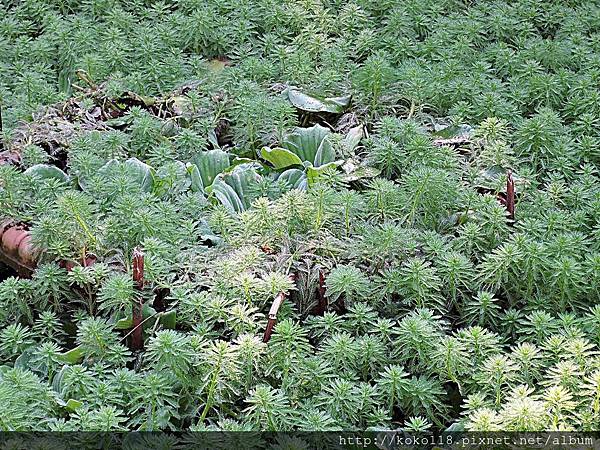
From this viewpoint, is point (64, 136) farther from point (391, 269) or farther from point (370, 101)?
point (391, 269)

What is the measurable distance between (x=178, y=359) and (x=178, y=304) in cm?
33

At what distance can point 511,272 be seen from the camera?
10.1 ft

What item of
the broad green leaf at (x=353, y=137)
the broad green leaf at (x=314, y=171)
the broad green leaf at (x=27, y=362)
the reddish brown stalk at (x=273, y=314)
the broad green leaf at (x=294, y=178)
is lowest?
the broad green leaf at (x=27, y=362)

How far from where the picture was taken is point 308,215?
3311 mm

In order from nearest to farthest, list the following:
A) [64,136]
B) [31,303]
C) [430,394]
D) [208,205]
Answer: [430,394]
[31,303]
[208,205]
[64,136]

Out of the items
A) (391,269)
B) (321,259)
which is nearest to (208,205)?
(321,259)

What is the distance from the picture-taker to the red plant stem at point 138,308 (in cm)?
300

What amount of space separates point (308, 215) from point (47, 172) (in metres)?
1.09

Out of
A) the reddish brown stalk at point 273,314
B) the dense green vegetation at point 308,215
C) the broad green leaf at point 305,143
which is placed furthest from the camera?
the broad green leaf at point 305,143

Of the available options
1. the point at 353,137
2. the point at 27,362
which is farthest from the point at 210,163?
the point at 27,362

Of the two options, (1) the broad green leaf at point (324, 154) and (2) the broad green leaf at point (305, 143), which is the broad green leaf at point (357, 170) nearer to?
(1) the broad green leaf at point (324, 154)

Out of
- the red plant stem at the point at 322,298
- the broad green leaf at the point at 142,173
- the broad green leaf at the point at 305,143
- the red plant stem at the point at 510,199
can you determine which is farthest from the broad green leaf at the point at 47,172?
the red plant stem at the point at 510,199

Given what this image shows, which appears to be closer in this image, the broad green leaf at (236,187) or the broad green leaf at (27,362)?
the broad green leaf at (27,362)

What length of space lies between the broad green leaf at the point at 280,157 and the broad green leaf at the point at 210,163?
161mm
